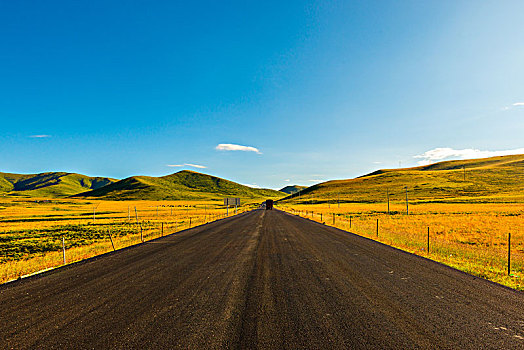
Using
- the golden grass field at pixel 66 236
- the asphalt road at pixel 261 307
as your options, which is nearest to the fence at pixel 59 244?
the golden grass field at pixel 66 236

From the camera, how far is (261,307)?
6.46 m

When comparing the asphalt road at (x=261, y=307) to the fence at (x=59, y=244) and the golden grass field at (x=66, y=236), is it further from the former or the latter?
the golden grass field at (x=66, y=236)

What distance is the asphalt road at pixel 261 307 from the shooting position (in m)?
4.98

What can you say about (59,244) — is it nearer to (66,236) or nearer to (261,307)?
(66,236)

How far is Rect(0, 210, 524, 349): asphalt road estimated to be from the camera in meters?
4.98

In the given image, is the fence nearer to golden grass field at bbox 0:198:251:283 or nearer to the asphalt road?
golden grass field at bbox 0:198:251:283

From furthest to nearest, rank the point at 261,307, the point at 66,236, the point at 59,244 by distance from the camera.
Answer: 1. the point at 66,236
2. the point at 59,244
3. the point at 261,307

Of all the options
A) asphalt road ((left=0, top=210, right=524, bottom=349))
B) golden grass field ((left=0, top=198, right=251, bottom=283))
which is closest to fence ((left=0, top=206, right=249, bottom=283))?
golden grass field ((left=0, top=198, right=251, bottom=283))

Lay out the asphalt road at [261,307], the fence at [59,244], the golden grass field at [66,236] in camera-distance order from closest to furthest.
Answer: the asphalt road at [261,307] < the fence at [59,244] < the golden grass field at [66,236]

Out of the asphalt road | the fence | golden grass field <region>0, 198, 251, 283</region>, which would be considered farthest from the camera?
golden grass field <region>0, 198, 251, 283</region>

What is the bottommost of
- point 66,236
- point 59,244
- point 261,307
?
point 66,236

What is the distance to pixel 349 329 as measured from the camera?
533 cm

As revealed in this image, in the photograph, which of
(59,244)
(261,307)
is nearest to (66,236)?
(59,244)

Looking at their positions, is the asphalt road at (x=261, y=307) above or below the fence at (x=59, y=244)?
above
